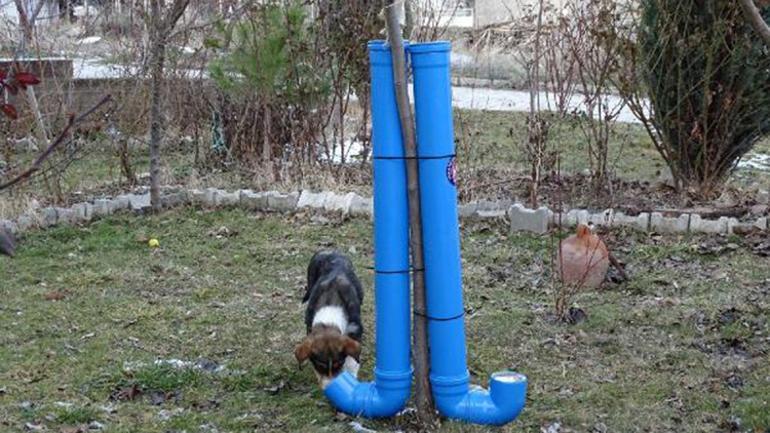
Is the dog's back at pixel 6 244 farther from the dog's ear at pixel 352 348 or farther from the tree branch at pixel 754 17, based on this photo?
the dog's ear at pixel 352 348

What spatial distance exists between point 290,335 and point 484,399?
1.99 metres

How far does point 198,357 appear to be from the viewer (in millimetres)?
6125

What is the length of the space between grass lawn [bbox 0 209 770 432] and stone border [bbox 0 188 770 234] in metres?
0.25

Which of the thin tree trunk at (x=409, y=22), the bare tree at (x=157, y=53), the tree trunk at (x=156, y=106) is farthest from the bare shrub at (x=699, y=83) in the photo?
the tree trunk at (x=156, y=106)

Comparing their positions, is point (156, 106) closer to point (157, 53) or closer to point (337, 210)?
point (157, 53)

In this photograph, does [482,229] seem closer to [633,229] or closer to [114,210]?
[633,229]

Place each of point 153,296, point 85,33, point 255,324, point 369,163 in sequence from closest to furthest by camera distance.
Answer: point 255,324 → point 153,296 → point 369,163 → point 85,33

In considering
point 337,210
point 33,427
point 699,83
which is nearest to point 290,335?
point 33,427

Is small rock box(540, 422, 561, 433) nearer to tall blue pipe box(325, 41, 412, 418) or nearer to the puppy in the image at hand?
tall blue pipe box(325, 41, 412, 418)

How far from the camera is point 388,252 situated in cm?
481

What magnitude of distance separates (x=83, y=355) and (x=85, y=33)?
7677 millimetres

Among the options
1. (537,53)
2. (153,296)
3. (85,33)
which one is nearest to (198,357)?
(153,296)

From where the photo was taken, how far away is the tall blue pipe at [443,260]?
15.4 feet

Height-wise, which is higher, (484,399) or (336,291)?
(336,291)
